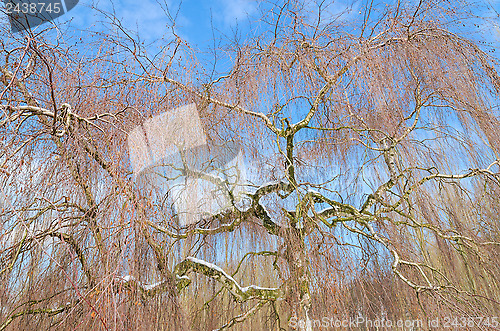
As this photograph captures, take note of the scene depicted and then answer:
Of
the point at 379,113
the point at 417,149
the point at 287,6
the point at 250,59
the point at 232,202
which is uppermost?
the point at 287,6

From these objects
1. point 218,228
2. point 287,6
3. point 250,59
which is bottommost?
point 218,228

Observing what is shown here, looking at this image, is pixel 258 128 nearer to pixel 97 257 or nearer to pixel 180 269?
pixel 180 269

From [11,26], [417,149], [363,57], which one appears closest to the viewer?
[11,26]

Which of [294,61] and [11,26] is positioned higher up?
[294,61]

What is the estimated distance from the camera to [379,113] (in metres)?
2.78

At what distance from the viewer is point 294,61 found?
2662mm

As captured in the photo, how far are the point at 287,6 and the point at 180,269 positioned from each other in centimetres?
200

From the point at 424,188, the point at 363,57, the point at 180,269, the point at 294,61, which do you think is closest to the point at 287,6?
the point at 294,61

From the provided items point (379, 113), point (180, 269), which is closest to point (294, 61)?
point (379, 113)

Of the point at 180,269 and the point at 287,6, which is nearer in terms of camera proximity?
the point at 180,269

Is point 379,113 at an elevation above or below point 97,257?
above

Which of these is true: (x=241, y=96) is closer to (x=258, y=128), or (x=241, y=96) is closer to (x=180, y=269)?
(x=258, y=128)

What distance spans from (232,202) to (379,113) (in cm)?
128

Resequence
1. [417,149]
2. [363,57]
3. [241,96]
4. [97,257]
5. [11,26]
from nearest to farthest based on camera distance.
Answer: [97,257] → [11,26] → [363,57] → [241,96] → [417,149]
